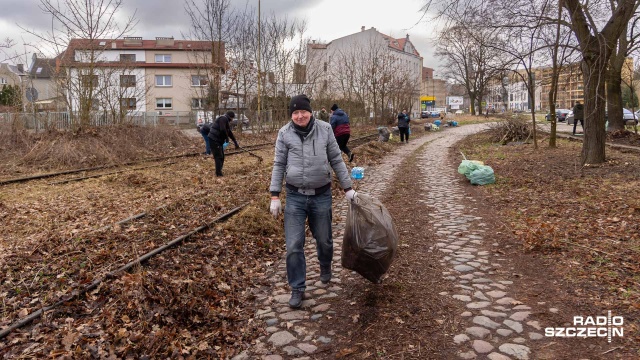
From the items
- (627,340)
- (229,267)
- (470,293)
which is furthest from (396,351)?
(229,267)

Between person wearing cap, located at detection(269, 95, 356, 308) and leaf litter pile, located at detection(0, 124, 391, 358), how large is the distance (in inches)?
27.2

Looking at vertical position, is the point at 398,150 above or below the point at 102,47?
below

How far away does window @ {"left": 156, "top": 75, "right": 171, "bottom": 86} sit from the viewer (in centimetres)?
5681

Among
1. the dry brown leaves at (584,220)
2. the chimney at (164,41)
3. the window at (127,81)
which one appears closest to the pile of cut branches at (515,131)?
the dry brown leaves at (584,220)

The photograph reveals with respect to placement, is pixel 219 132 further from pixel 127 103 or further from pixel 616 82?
pixel 616 82

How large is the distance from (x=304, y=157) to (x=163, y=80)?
57170mm

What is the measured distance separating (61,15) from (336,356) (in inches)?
710

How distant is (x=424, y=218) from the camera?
7.92 m

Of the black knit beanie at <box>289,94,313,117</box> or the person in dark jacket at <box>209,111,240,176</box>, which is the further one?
the person in dark jacket at <box>209,111,240,176</box>

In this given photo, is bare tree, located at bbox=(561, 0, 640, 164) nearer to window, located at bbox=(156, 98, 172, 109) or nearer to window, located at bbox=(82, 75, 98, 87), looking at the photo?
window, located at bbox=(82, 75, 98, 87)

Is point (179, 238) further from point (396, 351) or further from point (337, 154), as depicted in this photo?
point (396, 351)

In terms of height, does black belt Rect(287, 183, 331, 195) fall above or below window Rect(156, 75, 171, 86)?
below

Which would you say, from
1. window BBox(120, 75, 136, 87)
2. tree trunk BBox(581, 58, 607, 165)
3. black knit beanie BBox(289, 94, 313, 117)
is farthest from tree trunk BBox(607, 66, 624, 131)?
window BBox(120, 75, 136, 87)

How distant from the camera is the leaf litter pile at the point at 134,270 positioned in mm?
3732
